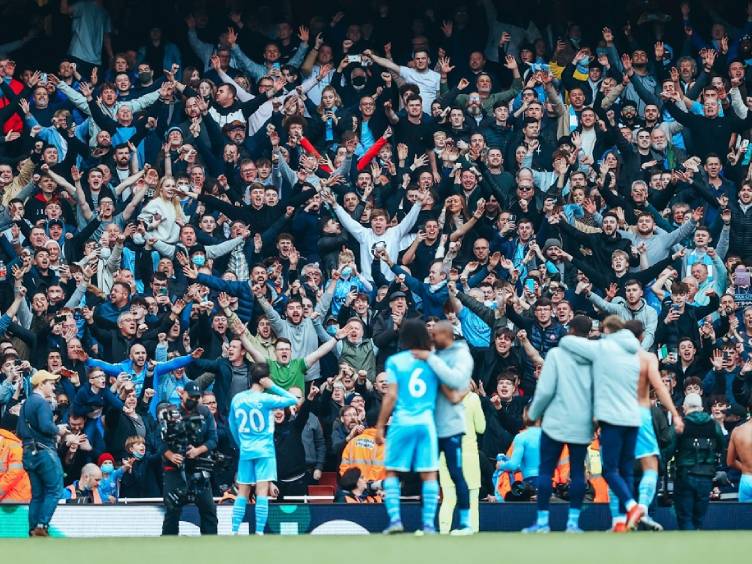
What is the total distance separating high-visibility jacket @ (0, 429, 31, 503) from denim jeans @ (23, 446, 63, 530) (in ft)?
5.89

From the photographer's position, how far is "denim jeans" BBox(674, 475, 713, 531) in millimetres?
15852

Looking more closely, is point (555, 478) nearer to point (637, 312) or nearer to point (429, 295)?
point (637, 312)

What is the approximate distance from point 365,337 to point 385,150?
304 centimetres

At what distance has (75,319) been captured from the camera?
19641 mm

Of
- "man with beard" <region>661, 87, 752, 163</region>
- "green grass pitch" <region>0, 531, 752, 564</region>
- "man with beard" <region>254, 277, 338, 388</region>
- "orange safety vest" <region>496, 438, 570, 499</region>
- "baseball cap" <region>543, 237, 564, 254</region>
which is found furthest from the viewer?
"man with beard" <region>661, 87, 752, 163</region>

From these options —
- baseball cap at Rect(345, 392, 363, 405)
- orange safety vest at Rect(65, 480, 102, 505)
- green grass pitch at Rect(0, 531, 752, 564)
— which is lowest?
green grass pitch at Rect(0, 531, 752, 564)

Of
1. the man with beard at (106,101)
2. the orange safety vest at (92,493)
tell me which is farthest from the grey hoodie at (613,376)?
the man with beard at (106,101)

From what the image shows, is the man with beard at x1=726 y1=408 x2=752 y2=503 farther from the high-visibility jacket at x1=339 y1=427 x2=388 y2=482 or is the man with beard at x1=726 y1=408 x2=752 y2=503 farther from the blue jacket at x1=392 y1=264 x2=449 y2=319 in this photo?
the blue jacket at x1=392 y1=264 x2=449 y2=319

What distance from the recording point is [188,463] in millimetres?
15539

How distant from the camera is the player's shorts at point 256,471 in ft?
51.4

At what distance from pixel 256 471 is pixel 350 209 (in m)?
5.98

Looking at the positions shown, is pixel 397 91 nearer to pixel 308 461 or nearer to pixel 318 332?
pixel 318 332

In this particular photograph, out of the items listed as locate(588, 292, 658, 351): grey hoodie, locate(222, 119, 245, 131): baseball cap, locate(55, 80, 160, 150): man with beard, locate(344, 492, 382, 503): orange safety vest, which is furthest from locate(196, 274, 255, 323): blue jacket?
locate(588, 292, 658, 351): grey hoodie

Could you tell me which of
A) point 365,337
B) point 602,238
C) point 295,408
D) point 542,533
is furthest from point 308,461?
point 542,533
